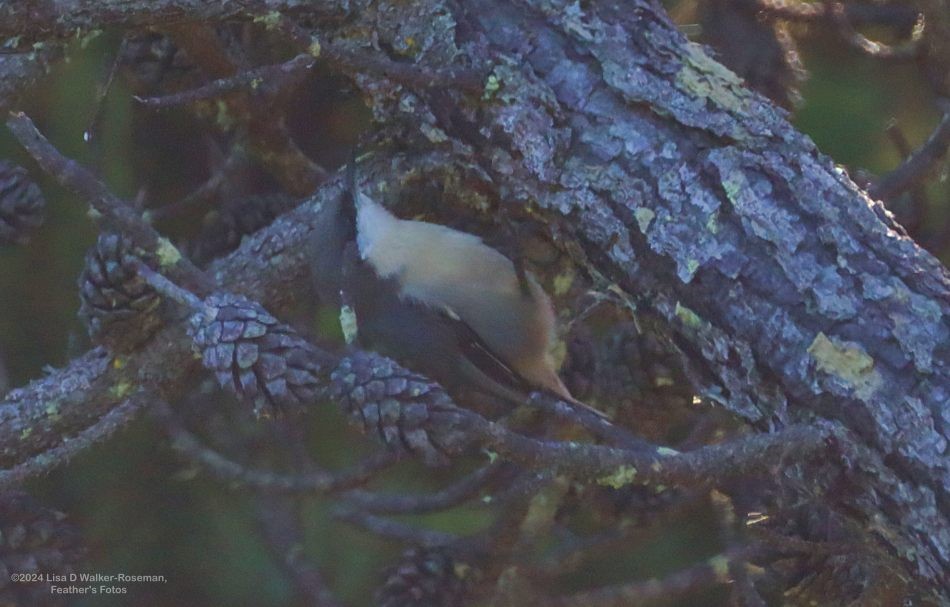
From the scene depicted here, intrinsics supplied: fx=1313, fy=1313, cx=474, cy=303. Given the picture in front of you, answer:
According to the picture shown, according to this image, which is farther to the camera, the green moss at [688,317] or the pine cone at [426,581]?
the pine cone at [426,581]

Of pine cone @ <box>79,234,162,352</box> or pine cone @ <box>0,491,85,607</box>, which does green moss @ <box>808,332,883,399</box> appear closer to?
pine cone @ <box>79,234,162,352</box>

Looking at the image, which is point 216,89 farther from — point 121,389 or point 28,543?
point 28,543

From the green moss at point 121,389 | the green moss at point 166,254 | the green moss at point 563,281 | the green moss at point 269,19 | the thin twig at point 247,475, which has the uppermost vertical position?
the green moss at point 269,19

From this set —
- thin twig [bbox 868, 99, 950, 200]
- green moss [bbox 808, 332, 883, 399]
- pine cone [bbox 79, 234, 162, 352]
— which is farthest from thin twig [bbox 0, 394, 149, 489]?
thin twig [bbox 868, 99, 950, 200]

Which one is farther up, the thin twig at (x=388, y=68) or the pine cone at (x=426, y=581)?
the thin twig at (x=388, y=68)

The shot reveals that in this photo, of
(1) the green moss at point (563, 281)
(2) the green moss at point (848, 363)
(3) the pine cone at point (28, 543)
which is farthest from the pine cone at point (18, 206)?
(2) the green moss at point (848, 363)

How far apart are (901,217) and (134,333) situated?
1.04m

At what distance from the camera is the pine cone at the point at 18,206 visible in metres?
1.53

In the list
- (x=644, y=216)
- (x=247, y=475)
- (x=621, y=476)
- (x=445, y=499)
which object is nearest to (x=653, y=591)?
(x=445, y=499)

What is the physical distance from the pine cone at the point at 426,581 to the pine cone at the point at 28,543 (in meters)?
0.37

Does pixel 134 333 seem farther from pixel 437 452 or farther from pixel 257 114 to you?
pixel 437 452

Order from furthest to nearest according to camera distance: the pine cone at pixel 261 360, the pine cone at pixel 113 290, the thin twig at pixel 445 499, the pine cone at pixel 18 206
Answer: the thin twig at pixel 445 499, the pine cone at pixel 18 206, the pine cone at pixel 113 290, the pine cone at pixel 261 360

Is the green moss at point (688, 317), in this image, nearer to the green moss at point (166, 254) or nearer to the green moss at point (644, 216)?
the green moss at point (644, 216)

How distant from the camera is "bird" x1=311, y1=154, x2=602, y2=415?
5.59ft
